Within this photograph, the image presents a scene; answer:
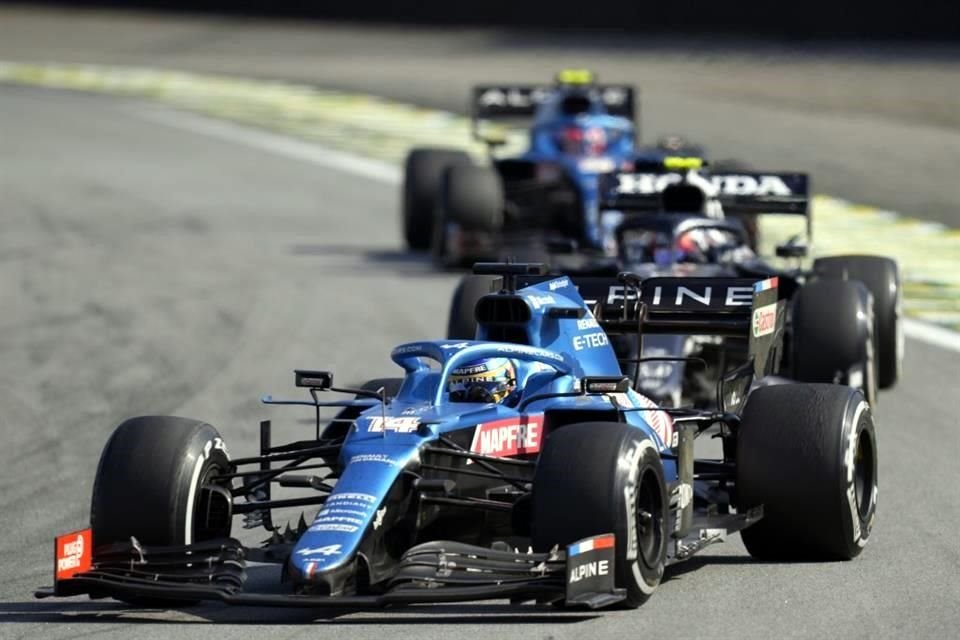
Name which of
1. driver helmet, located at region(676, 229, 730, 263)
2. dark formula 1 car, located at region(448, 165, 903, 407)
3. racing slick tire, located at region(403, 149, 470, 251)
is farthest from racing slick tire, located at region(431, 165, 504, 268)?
driver helmet, located at region(676, 229, 730, 263)

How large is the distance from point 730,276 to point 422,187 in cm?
981

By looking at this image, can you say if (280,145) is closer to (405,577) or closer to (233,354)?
(233,354)

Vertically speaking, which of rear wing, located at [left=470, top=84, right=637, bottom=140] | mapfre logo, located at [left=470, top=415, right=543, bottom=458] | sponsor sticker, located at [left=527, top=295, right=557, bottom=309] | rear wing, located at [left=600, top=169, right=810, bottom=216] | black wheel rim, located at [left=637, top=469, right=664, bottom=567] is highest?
rear wing, located at [left=470, top=84, right=637, bottom=140]

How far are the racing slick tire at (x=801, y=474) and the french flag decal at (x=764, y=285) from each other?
5.65ft

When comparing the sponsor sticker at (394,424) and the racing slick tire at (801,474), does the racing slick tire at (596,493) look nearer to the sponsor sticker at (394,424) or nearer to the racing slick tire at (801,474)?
the sponsor sticker at (394,424)

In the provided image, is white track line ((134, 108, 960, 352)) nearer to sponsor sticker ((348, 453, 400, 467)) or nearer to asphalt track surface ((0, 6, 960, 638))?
asphalt track surface ((0, 6, 960, 638))

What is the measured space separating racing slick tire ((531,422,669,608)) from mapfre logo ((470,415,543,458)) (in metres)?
0.62

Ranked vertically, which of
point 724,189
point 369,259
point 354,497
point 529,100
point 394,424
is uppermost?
point 529,100

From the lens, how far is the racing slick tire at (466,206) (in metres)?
22.7

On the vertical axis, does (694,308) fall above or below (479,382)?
above

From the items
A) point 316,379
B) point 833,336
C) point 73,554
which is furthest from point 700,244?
point 73,554

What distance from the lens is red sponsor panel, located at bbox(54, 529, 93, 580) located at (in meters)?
9.38

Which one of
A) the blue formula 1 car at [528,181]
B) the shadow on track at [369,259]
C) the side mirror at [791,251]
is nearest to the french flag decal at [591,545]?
the side mirror at [791,251]

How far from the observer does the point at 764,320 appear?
488 inches
